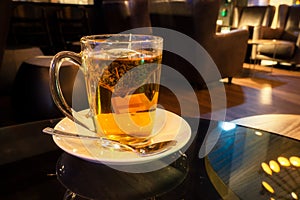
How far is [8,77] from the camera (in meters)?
2.28

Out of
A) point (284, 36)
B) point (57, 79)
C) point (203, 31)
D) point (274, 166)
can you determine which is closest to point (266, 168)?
point (274, 166)

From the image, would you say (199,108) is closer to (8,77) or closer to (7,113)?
(7,113)

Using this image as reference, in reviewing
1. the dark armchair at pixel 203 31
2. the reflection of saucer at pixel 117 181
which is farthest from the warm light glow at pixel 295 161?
the dark armchair at pixel 203 31

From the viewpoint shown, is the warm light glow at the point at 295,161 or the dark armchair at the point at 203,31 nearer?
the warm light glow at the point at 295,161

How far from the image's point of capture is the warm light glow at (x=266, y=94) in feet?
7.86

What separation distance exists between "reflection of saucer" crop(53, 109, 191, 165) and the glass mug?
0.02 metres

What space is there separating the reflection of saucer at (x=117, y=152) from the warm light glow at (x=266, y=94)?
211cm

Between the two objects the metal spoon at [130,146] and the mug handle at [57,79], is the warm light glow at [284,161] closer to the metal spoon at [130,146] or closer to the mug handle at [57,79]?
the metal spoon at [130,146]

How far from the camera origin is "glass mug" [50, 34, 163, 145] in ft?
1.30

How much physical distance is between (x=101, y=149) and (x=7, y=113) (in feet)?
5.77

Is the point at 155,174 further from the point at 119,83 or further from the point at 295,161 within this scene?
the point at 295,161

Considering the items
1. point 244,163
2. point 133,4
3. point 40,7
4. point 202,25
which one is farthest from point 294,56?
point 244,163

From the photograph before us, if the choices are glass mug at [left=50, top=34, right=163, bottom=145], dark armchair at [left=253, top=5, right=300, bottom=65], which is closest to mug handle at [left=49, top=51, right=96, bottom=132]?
glass mug at [left=50, top=34, right=163, bottom=145]

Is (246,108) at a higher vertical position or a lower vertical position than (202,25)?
lower
